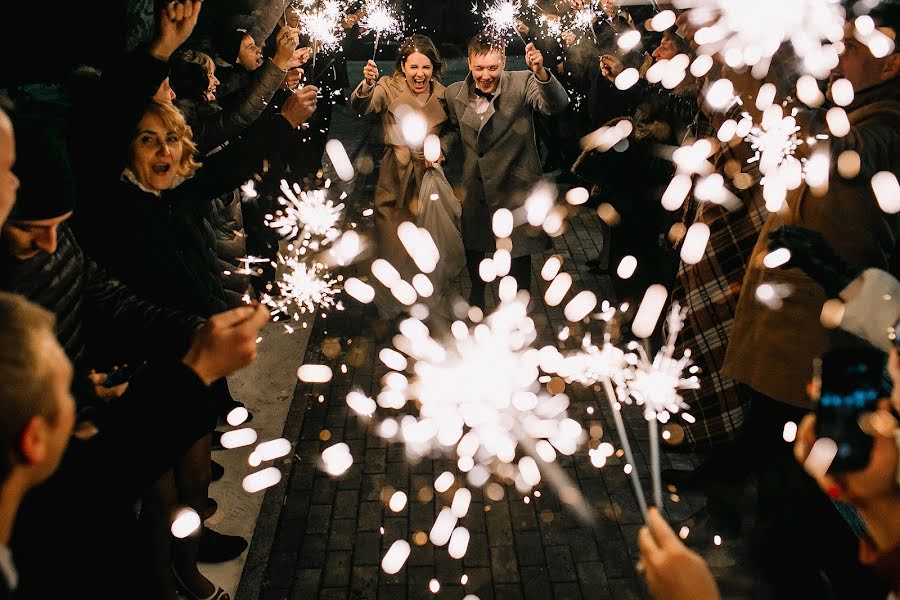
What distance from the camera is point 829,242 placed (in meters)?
3.77

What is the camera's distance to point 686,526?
439 cm

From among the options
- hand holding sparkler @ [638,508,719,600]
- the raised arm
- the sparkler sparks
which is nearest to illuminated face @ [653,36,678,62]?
the sparkler sparks

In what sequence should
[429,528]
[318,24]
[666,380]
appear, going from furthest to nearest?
[318,24]
[666,380]
[429,528]

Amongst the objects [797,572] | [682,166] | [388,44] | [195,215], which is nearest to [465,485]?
[797,572]

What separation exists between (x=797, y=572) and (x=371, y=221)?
285 inches

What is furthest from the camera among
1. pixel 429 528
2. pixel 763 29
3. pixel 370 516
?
pixel 763 29

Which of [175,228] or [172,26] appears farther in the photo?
[175,228]

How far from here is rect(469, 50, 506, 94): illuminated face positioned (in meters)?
5.82

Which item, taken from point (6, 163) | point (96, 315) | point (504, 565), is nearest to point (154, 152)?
point (96, 315)

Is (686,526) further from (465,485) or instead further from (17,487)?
(17,487)

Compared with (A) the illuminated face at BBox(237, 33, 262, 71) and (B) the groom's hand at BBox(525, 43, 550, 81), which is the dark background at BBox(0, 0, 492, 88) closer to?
(A) the illuminated face at BBox(237, 33, 262, 71)

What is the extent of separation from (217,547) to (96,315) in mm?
1969

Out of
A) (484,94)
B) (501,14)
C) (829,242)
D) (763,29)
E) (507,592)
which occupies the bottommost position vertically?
(507,592)

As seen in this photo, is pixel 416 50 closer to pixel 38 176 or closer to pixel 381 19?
pixel 38 176
